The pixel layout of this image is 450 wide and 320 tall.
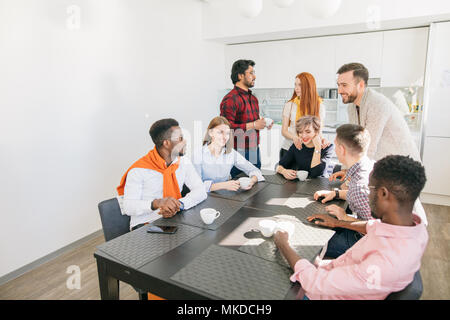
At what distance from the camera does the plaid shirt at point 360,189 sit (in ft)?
4.99

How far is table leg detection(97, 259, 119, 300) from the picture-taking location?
1138 millimetres

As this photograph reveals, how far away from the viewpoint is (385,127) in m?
2.04

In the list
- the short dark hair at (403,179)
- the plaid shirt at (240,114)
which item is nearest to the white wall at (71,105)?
the plaid shirt at (240,114)

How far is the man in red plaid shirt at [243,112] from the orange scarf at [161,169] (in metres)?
1.17

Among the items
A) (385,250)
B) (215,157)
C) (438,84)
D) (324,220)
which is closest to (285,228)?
(324,220)

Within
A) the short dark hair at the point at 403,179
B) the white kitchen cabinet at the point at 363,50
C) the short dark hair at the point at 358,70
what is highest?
the white kitchen cabinet at the point at 363,50

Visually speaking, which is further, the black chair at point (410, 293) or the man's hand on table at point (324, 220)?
the man's hand on table at point (324, 220)

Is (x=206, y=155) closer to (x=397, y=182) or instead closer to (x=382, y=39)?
(x=397, y=182)

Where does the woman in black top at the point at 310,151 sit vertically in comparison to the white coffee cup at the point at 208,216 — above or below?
above

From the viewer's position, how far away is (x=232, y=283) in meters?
0.95

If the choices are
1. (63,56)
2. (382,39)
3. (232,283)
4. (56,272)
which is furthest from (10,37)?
(382,39)

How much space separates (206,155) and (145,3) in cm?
199

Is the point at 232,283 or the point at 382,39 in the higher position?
the point at 382,39

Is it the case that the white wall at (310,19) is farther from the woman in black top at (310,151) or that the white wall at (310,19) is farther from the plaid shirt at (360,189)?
the plaid shirt at (360,189)
